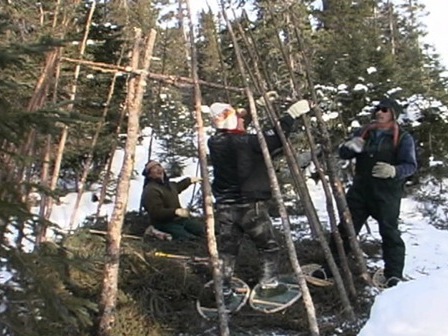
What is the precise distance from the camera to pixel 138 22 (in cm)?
955

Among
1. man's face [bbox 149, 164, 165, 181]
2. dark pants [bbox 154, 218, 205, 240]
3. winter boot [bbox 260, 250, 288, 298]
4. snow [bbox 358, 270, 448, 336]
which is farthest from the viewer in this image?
man's face [bbox 149, 164, 165, 181]

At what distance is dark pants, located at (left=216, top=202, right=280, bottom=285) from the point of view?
16.2 feet

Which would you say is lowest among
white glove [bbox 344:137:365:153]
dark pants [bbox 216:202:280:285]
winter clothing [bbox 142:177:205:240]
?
dark pants [bbox 216:202:280:285]

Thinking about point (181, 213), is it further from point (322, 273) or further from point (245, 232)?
point (322, 273)

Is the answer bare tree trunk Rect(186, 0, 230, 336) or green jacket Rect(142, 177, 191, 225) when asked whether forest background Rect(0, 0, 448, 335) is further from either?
green jacket Rect(142, 177, 191, 225)

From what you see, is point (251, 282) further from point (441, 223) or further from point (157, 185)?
point (441, 223)

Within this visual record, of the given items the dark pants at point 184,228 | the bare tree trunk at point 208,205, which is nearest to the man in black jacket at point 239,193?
the bare tree trunk at point 208,205

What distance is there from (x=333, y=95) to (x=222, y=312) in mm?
5705

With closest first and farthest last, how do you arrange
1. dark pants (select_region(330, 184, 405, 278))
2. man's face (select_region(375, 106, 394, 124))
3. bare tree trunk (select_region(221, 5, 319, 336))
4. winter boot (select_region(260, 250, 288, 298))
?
bare tree trunk (select_region(221, 5, 319, 336))
winter boot (select_region(260, 250, 288, 298))
dark pants (select_region(330, 184, 405, 278))
man's face (select_region(375, 106, 394, 124))

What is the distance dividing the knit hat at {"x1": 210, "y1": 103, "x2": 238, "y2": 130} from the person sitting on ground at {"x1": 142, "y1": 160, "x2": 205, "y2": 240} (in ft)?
6.50

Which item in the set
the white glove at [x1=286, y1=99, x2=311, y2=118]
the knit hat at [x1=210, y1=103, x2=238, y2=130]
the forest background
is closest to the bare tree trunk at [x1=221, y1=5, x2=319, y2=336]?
the forest background

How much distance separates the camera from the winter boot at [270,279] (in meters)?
4.88

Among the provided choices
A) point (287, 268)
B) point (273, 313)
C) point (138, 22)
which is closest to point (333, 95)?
point (138, 22)

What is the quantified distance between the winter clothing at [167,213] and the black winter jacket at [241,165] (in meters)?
1.73
